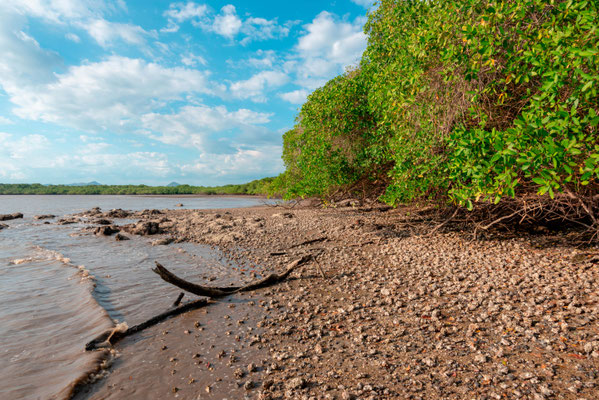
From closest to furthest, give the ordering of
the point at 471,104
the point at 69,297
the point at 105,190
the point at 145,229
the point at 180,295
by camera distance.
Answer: the point at 180,295
the point at 471,104
the point at 69,297
the point at 145,229
the point at 105,190

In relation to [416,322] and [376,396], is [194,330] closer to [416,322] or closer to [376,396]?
[376,396]

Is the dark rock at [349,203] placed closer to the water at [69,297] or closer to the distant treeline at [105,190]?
the water at [69,297]

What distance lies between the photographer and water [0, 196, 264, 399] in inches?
215

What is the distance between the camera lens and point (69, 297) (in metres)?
9.06

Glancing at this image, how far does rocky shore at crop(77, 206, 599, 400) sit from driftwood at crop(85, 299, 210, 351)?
5.96ft

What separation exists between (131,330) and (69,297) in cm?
438

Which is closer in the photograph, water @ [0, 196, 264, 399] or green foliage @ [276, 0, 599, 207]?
green foliage @ [276, 0, 599, 207]

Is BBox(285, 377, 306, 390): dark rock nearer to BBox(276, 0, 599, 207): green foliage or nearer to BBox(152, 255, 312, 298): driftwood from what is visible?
BBox(152, 255, 312, 298): driftwood

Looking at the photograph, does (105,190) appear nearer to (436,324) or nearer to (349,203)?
(349,203)

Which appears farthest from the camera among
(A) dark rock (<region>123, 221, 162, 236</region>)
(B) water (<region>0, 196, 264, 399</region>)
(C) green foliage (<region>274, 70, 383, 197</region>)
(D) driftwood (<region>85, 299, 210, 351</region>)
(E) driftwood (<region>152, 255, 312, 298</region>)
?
(A) dark rock (<region>123, 221, 162, 236</region>)

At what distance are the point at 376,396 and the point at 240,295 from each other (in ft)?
16.9

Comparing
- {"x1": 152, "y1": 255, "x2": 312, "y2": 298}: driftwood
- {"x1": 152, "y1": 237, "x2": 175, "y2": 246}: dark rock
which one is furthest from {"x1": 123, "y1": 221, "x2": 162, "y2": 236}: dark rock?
{"x1": 152, "y1": 255, "x2": 312, "y2": 298}: driftwood

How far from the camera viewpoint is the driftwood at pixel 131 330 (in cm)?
604

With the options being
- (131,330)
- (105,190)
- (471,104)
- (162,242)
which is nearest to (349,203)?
(162,242)
